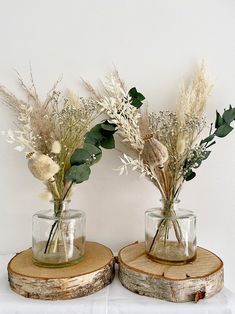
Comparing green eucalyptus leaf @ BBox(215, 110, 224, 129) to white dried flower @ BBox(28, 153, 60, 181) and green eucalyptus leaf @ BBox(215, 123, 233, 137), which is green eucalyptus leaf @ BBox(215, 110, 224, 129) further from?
white dried flower @ BBox(28, 153, 60, 181)

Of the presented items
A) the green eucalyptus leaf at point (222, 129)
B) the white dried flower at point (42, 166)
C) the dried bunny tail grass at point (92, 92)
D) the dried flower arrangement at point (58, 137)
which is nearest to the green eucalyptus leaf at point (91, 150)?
the dried flower arrangement at point (58, 137)

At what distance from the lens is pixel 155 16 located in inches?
44.8

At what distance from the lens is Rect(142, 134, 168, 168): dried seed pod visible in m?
0.94

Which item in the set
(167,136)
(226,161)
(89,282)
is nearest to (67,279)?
(89,282)

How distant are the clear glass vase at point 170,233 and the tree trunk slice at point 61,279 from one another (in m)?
0.13

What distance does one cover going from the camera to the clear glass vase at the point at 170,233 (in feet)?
3.27

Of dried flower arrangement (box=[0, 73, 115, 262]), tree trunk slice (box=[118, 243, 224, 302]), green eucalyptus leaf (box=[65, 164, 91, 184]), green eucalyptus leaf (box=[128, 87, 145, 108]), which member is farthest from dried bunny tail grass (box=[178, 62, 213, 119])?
tree trunk slice (box=[118, 243, 224, 302])

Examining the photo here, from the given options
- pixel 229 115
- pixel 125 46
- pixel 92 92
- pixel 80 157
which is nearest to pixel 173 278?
pixel 80 157

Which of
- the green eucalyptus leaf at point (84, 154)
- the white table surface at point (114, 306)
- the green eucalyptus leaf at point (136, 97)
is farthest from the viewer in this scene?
the green eucalyptus leaf at point (136, 97)

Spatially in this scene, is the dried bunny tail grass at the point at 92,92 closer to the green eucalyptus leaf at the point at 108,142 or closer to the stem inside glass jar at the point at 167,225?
the green eucalyptus leaf at the point at 108,142

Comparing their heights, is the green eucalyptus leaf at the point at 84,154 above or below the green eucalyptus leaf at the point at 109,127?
below

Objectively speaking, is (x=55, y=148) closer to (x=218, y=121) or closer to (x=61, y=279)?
(x=61, y=279)

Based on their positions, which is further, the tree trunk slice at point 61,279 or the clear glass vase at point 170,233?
the clear glass vase at point 170,233

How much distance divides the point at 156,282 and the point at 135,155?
0.40 m
